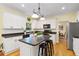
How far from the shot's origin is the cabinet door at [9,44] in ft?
5.27

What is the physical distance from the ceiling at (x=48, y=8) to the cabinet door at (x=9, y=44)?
19.8 inches

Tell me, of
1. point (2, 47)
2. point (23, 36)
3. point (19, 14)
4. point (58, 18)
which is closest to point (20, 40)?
point (23, 36)

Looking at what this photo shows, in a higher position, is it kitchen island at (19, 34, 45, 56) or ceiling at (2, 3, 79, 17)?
ceiling at (2, 3, 79, 17)

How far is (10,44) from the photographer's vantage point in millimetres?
1698

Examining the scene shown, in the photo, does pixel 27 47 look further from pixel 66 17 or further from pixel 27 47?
pixel 66 17

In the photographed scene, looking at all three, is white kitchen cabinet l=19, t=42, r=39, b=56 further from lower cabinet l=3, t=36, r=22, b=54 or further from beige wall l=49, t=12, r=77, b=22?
beige wall l=49, t=12, r=77, b=22

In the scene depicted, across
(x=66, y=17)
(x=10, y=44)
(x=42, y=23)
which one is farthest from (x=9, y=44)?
(x=66, y=17)

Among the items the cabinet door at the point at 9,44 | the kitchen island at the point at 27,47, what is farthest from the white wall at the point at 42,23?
the cabinet door at the point at 9,44

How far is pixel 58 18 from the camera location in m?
1.70

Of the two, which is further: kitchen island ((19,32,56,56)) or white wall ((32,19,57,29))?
white wall ((32,19,57,29))

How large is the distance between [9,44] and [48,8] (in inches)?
34.0

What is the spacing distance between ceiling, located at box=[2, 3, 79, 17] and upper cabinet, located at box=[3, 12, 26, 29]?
0.12m

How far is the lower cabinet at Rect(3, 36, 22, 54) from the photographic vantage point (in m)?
1.61

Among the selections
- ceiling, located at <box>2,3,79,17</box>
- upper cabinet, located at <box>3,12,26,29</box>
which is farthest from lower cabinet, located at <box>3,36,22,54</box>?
ceiling, located at <box>2,3,79,17</box>
